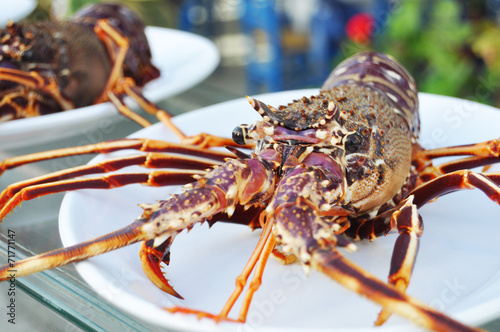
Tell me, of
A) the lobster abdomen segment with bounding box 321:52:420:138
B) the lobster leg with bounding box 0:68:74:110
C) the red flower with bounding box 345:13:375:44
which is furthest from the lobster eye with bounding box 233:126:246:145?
the red flower with bounding box 345:13:375:44

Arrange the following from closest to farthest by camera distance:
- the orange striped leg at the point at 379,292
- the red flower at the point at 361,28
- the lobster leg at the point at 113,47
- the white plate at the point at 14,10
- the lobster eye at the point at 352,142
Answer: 1. the orange striped leg at the point at 379,292
2. the lobster eye at the point at 352,142
3. the lobster leg at the point at 113,47
4. the white plate at the point at 14,10
5. the red flower at the point at 361,28

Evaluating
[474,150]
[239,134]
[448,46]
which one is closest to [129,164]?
[239,134]

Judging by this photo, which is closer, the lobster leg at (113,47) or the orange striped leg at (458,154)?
the orange striped leg at (458,154)

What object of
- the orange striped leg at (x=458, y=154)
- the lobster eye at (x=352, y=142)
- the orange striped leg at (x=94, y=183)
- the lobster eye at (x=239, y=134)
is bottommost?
the orange striped leg at (x=94, y=183)

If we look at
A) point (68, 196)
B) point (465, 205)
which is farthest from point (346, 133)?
point (68, 196)

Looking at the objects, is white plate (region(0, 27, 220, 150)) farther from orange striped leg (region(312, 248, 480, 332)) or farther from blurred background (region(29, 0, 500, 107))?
orange striped leg (region(312, 248, 480, 332))

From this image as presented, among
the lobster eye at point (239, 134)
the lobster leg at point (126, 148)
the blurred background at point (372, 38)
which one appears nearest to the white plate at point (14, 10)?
the blurred background at point (372, 38)

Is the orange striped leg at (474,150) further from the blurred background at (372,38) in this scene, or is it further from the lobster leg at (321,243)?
the blurred background at (372,38)

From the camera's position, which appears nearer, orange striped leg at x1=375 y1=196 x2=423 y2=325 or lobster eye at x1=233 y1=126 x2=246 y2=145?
orange striped leg at x1=375 y1=196 x2=423 y2=325

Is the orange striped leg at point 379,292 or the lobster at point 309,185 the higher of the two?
the orange striped leg at point 379,292
